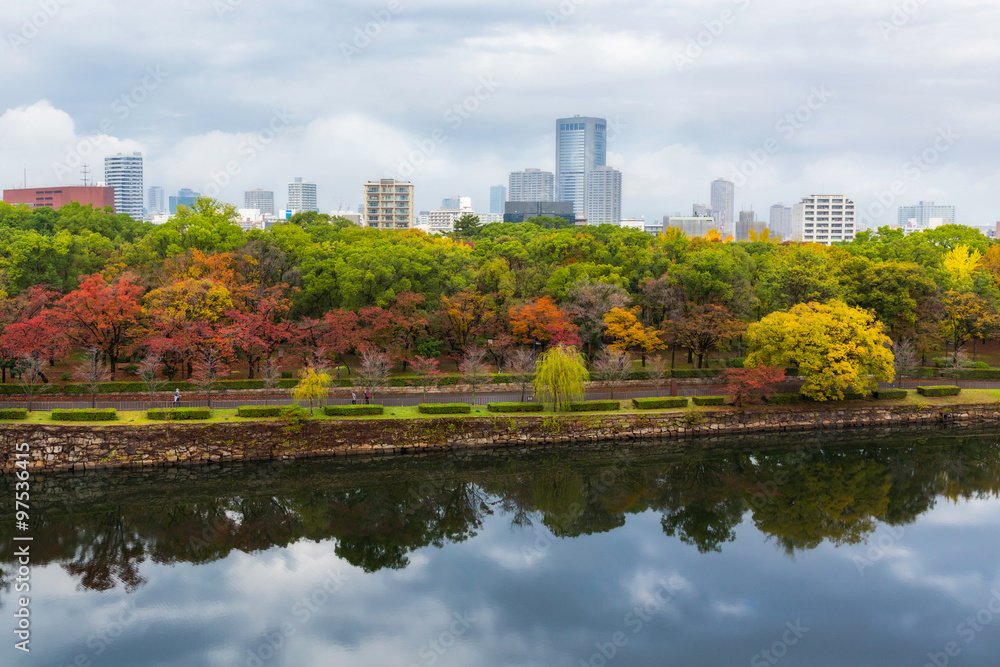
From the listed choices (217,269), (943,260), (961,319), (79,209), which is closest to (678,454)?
(961,319)

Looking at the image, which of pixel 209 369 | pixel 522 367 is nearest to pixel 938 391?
pixel 522 367

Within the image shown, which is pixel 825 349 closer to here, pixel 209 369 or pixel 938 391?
pixel 938 391

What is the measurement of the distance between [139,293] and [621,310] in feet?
77.4

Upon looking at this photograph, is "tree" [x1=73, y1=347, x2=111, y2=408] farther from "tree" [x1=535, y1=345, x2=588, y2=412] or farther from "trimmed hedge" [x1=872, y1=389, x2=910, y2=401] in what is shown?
"trimmed hedge" [x1=872, y1=389, x2=910, y2=401]

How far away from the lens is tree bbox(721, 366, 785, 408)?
32719mm

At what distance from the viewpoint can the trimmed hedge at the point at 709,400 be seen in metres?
33.8

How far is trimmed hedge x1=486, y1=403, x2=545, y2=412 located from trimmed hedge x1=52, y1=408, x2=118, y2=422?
1544 cm

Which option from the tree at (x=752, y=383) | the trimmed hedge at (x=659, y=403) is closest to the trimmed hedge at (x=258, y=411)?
the trimmed hedge at (x=659, y=403)

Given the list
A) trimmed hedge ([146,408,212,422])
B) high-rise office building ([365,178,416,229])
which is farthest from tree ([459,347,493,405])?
high-rise office building ([365,178,416,229])

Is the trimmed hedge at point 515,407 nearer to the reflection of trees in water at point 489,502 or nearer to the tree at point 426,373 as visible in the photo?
the reflection of trees in water at point 489,502

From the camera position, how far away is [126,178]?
177000mm

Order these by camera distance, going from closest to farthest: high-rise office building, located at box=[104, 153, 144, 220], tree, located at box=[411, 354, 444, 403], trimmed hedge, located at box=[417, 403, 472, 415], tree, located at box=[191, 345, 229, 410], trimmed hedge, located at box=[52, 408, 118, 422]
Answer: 1. trimmed hedge, located at box=[52, 408, 118, 422]
2. tree, located at box=[191, 345, 229, 410]
3. trimmed hedge, located at box=[417, 403, 472, 415]
4. tree, located at box=[411, 354, 444, 403]
5. high-rise office building, located at box=[104, 153, 144, 220]

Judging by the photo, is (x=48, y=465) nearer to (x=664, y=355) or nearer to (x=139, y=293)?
(x=139, y=293)

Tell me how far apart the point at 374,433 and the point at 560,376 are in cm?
840
